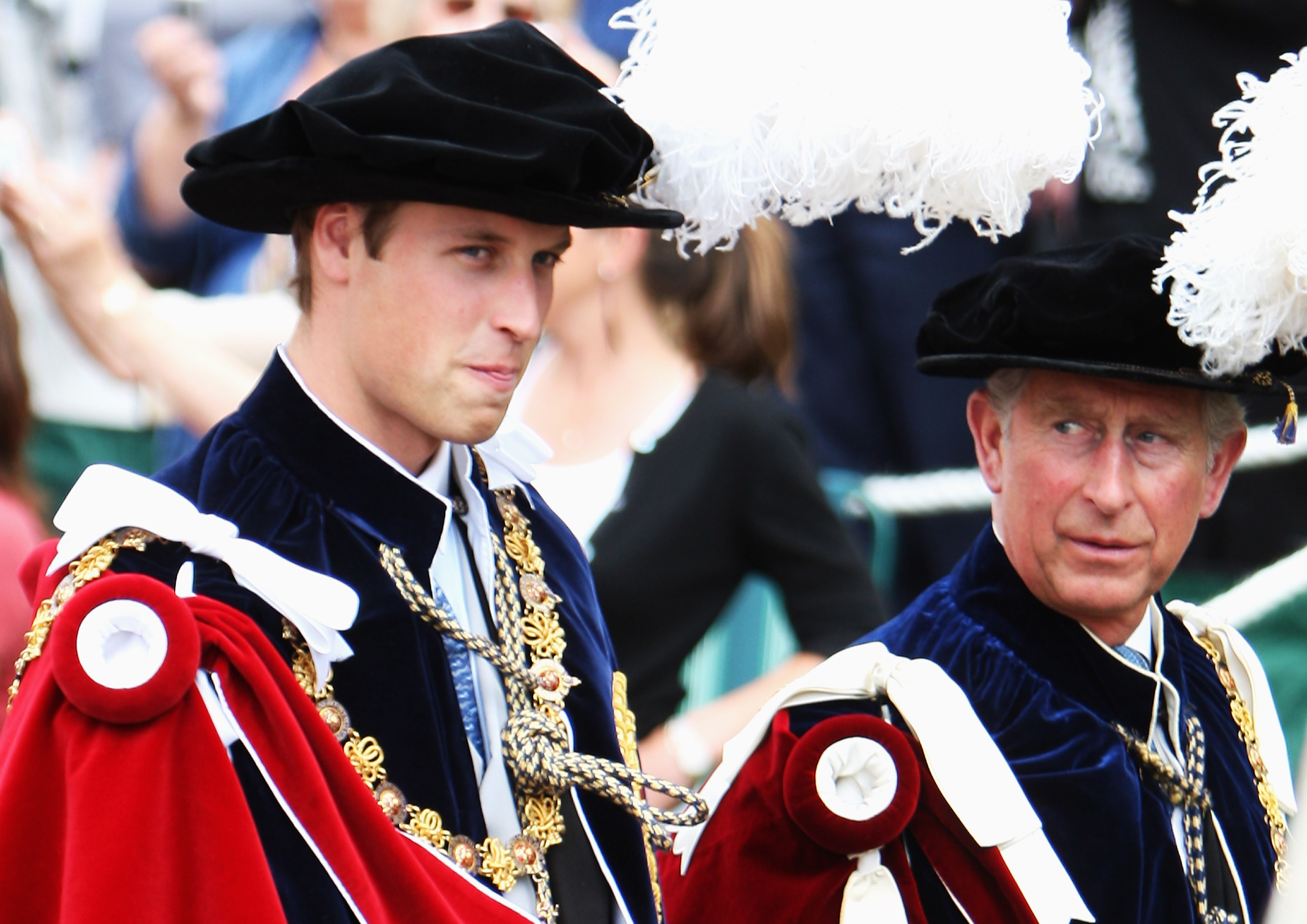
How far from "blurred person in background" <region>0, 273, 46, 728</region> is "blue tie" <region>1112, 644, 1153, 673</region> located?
2144 millimetres

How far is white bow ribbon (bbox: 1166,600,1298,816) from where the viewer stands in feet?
10.1

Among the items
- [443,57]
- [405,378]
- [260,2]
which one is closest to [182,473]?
[405,378]

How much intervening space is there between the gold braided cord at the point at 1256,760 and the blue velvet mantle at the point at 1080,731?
2cm

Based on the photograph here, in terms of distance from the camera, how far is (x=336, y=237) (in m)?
2.41

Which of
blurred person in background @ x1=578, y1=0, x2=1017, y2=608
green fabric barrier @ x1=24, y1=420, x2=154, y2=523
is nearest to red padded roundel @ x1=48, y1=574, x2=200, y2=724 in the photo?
green fabric barrier @ x1=24, y1=420, x2=154, y2=523

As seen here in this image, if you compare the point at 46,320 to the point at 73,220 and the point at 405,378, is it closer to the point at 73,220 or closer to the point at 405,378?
the point at 73,220

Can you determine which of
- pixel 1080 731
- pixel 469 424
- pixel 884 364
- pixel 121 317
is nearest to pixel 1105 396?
pixel 1080 731

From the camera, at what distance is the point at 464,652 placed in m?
2.47

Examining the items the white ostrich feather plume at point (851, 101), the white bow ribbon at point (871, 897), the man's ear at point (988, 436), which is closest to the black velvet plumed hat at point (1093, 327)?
the man's ear at point (988, 436)

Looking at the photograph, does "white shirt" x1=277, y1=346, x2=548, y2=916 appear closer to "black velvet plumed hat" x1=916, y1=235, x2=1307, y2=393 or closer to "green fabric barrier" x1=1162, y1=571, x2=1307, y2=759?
"black velvet plumed hat" x1=916, y1=235, x2=1307, y2=393

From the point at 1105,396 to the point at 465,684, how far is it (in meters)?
1.16

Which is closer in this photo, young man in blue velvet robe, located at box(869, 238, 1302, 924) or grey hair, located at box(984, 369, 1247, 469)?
young man in blue velvet robe, located at box(869, 238, 1302, 924)

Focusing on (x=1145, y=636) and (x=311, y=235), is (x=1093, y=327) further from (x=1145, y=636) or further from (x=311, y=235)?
(x=311, y=235)

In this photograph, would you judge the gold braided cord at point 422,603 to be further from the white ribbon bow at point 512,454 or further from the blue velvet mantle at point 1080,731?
the blue velvet mantle at point 1080,731
